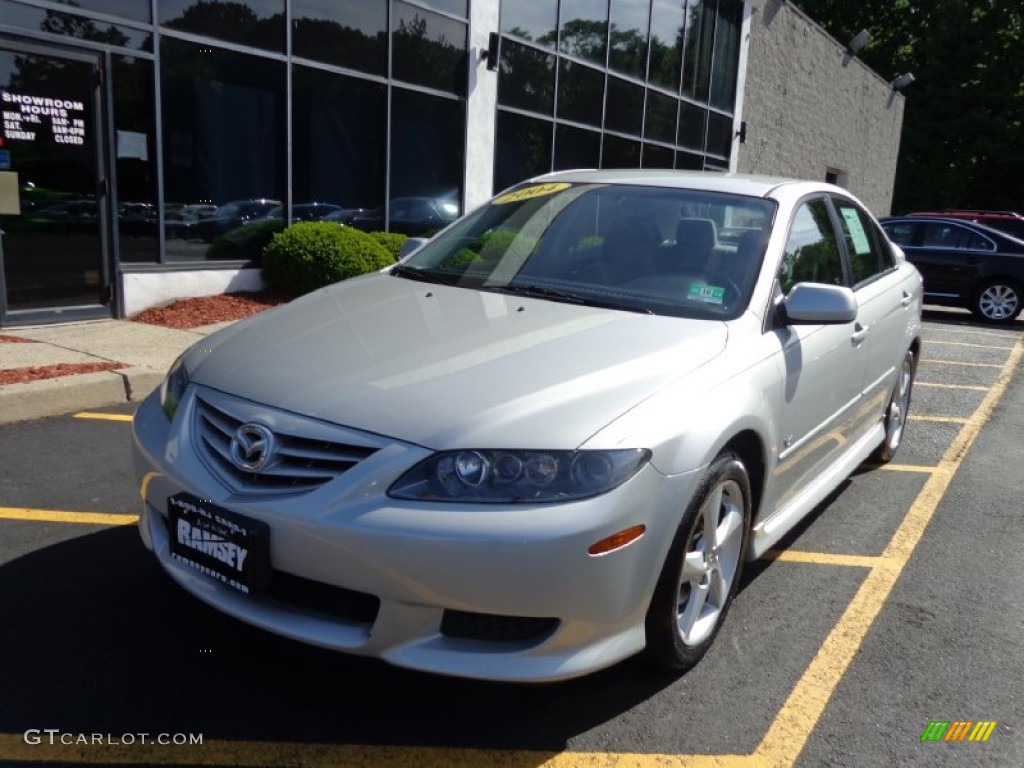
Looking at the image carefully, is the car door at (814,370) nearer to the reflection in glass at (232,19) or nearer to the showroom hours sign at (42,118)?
the showroom hours sign at (42,118)

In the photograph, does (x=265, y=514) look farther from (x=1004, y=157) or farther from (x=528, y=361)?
(x=1004, y=157)

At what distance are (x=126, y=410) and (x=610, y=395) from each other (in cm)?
424

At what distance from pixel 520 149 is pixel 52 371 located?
9.27m

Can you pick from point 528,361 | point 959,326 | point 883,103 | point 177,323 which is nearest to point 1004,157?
point 883,103

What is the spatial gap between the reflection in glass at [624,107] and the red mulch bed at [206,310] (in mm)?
8522

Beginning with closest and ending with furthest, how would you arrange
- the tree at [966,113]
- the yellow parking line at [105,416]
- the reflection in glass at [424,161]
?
1. the yellow parking line at [105,416]
2. the reflection in glass at [424,161]
3. the tree at [966,113]

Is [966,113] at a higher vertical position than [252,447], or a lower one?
higher

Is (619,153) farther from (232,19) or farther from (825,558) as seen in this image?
(825,558)

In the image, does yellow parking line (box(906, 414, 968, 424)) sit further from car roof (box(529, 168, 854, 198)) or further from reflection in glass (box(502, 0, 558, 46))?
reflection in glass (box(502, 0, 558, 46))

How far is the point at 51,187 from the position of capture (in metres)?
7.89

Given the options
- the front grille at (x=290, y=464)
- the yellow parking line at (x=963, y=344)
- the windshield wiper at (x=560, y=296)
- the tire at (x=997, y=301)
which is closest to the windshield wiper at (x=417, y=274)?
the windshield wiper at (x=560, y=296)

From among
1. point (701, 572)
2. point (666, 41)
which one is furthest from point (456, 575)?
point (666, 41)

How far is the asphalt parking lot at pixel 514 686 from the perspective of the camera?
8.64ft

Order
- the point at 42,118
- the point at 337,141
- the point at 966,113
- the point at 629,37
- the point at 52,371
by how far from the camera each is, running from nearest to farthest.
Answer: the point at 52,371 < the point at 42,118 < the point at 337,141 < the point at 629,37 < the point at 966,113
